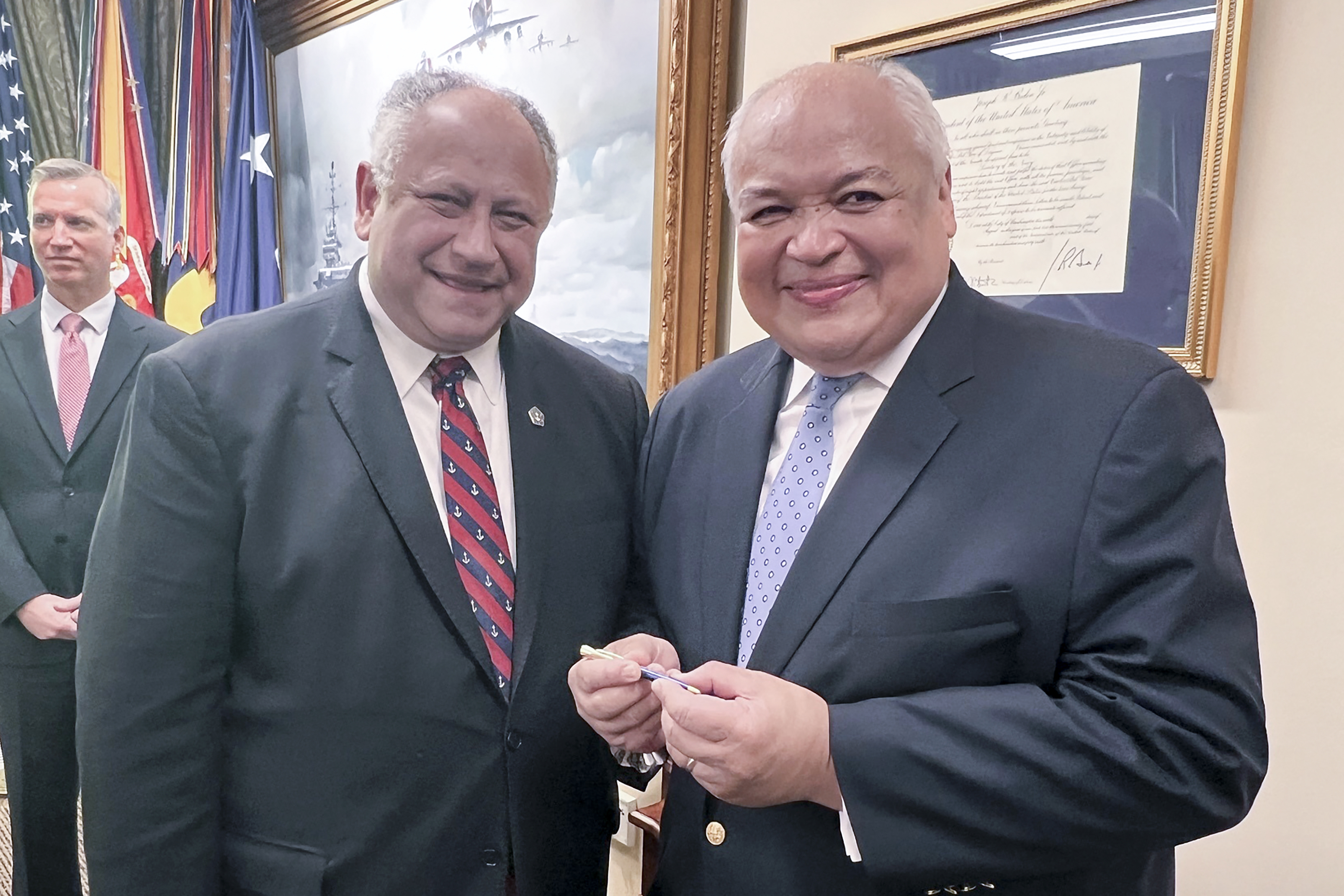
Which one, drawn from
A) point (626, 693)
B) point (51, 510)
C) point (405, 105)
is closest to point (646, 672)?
point (626, 693)

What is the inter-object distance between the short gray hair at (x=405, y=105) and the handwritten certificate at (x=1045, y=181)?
863mm

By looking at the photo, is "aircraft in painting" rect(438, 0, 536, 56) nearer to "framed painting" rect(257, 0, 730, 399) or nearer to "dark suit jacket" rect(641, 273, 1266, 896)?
"framed painting" rect(257, 0, 730, 399)

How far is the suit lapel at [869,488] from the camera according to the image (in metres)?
1.00

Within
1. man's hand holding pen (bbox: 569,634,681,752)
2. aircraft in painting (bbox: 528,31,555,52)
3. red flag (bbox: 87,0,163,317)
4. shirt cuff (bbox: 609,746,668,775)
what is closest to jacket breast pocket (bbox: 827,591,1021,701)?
man's hand holding pen (bbox: 569,634,681,752)

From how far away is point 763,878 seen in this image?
A: 1025mm

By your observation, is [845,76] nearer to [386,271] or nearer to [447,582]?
[386,271]

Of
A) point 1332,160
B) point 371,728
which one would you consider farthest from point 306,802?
point 1332,160

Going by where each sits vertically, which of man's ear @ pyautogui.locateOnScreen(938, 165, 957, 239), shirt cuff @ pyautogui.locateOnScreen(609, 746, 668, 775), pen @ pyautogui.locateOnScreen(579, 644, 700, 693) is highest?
man's ear @ pyautogui.locateOnScreen(938, 165, 957, 239)

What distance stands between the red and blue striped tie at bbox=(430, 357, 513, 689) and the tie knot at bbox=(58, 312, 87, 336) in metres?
1.73

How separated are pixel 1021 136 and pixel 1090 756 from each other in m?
1.22

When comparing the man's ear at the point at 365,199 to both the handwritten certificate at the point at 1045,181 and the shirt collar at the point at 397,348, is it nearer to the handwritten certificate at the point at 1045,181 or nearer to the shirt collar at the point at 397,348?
the shirt collar at the point at 397,348

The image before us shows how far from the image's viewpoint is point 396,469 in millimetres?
1170

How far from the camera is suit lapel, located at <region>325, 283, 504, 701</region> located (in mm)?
1153

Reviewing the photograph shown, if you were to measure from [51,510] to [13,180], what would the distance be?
2.03m
